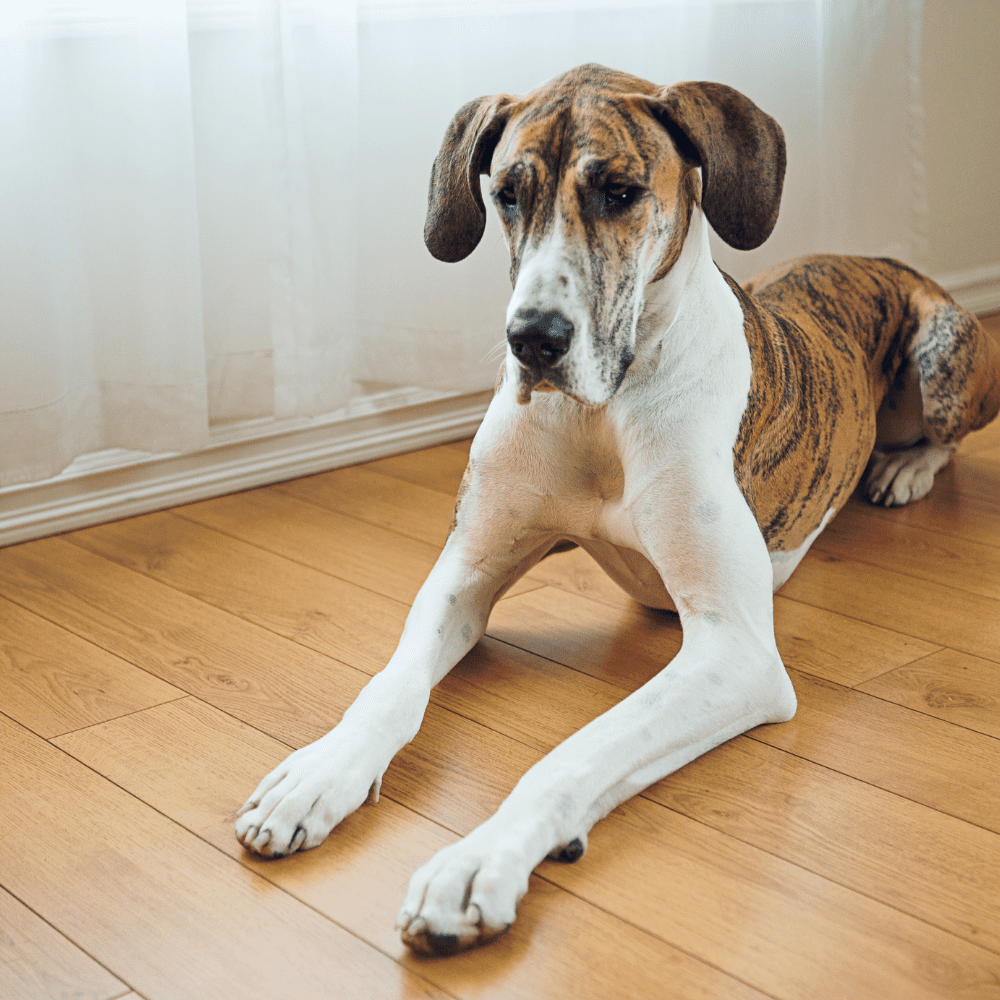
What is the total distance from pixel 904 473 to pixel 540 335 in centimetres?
146

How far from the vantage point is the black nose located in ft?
4.41

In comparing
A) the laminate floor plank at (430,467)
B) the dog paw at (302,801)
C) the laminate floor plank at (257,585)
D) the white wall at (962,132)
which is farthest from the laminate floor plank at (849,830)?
the white wall at (962,132)

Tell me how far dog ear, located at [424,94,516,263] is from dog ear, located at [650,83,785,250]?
228mm

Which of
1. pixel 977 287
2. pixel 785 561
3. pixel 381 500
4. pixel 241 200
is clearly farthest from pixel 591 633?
pixel 977 287

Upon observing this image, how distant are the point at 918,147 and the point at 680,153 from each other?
2647 mm

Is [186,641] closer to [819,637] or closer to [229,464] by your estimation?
[229,464]

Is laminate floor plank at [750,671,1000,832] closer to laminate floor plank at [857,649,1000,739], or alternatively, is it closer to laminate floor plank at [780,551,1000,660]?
laminate floor plank at [857,649,1000,739]

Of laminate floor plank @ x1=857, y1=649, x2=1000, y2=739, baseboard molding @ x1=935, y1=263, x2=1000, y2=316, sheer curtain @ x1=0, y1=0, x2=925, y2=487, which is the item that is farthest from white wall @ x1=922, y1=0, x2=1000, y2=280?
laminate floor plank @ x1=857, y1=649, x2=1000, y2=739

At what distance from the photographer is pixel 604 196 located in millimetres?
1396

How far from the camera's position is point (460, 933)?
1125mm

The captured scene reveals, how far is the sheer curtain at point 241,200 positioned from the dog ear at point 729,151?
3.70ft

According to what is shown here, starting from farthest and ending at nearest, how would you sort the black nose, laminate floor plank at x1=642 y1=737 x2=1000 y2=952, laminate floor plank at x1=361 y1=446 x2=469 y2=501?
laminate floor plank at x1=361 y1=446 x2=469 y2=501
the black nose
laminate floor plank at x1=642 y1=737 x2=1000 y2=952

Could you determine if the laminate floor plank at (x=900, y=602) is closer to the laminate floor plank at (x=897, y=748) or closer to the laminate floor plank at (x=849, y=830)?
the laminate floor plank at (x=897, y=748)

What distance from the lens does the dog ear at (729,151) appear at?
144 centimetres
